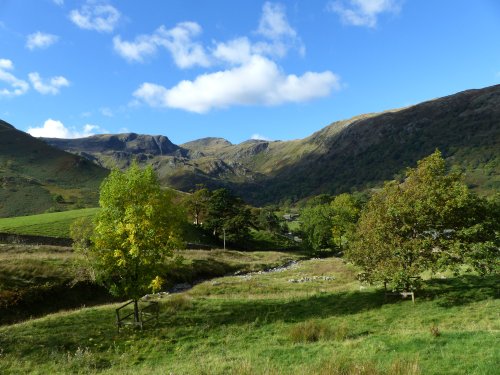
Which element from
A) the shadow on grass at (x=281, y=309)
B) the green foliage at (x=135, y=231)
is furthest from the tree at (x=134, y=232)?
the shadow on grass at (x=281, y=309)

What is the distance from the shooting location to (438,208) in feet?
90.9

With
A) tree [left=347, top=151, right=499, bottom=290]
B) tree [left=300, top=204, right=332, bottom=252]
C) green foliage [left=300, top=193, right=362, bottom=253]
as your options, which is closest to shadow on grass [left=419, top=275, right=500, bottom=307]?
tree [left=347, top=151, right=499, bottom=290]

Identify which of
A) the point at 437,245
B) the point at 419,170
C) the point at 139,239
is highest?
the point at 419,170

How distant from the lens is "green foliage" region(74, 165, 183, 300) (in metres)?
26.7

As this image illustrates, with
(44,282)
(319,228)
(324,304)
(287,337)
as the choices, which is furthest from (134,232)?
(319,228)

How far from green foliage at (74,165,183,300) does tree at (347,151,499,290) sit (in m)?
16.3

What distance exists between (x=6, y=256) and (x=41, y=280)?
8826 mm

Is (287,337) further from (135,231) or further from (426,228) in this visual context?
(426,228)

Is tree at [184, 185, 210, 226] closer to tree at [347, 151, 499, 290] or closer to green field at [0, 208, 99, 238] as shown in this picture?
green field at [0, 208, 99, 238]

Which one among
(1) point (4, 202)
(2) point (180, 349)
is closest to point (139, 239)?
(2) point (180, 349)

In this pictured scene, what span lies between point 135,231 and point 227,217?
76.1m

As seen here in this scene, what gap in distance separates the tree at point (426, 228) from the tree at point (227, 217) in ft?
231

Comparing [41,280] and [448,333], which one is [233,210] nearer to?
[41,280]

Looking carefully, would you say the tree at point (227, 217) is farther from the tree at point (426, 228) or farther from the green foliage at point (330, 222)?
the tree at point (426, 228)
